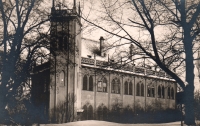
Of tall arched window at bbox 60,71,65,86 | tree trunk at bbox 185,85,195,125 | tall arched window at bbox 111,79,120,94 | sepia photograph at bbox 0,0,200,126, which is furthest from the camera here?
tall arched window at bbox 111,79,120,94

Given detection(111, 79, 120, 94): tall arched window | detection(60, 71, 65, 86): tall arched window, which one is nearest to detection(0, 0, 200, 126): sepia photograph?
detection(60, 71, 65, 86): tall arched window

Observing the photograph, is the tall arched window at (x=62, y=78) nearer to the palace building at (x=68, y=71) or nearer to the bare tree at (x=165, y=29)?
the palace building at (x=68, y=71)

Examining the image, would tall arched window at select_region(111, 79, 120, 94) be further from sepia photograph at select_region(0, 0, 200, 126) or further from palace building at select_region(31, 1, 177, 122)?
sepia photograph at select_region(0, 0, 200, 126)

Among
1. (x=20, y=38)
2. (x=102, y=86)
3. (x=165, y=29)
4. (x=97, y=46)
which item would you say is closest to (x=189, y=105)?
(x=165, y=29)

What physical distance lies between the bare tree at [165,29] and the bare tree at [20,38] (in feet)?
2.88

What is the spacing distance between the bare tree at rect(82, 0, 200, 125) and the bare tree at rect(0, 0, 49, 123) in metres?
0.88

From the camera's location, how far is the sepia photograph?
626 cm

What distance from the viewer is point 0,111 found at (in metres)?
6.07

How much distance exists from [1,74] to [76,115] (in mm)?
1545

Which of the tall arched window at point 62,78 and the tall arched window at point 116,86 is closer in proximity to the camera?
the tall arched window at point 62,78

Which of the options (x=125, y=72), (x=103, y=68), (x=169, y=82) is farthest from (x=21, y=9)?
(x=169, y=82)

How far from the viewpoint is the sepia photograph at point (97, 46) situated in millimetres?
6262

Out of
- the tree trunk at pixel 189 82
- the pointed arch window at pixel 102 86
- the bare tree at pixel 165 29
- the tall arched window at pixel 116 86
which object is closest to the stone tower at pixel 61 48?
the bare tree at pixel 165 29

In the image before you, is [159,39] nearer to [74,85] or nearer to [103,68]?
[103,68]
